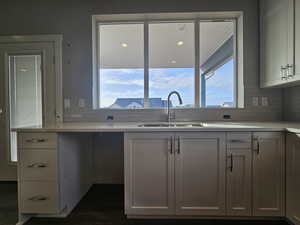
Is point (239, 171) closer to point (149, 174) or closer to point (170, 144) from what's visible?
point (170, 144)

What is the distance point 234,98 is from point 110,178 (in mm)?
2122

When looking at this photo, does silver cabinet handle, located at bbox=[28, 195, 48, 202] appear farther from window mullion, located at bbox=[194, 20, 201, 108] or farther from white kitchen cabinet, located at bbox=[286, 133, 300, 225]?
white kitchen cabinet, located at bbox=[286, 133, 300, 225]

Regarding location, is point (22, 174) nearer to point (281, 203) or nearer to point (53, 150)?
point (53, 150)

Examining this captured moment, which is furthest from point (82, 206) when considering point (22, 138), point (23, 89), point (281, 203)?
point (281, 203)

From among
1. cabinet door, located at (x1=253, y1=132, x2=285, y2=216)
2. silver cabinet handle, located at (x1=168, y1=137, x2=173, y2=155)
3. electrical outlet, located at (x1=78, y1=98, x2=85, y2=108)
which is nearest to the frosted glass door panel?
electrical outlet, located at (x1=78, y1=98, x2=85, y2=108)

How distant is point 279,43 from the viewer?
216 cm

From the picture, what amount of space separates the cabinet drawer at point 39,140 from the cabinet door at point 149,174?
0.72 meters

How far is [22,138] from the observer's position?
200 centimetres

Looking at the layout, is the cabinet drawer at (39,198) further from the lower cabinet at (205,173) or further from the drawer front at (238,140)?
the drawer front at (238,140)

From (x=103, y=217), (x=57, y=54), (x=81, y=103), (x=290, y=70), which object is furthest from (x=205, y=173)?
(x=57, y=54)

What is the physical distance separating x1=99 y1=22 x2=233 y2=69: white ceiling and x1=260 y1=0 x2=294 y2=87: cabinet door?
0.56 meters

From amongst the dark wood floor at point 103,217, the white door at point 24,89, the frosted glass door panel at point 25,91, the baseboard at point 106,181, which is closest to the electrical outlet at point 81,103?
the white door at point 24,89

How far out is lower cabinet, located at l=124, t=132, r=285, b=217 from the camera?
1.94 meters

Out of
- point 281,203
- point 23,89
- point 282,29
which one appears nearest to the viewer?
point 281,203
